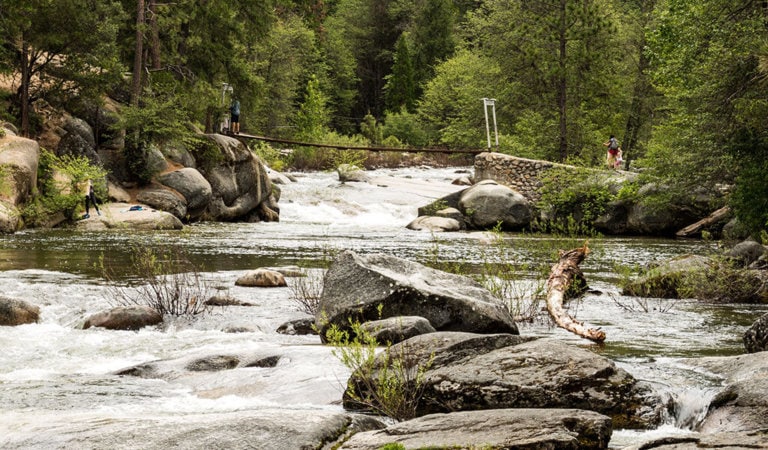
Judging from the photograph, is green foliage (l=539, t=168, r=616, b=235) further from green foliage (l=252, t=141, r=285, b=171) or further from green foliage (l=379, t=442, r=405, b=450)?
green foliage (l=379, t=442, r=405, b=450)

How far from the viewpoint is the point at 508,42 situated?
124ft

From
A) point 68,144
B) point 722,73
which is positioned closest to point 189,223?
point 68,144

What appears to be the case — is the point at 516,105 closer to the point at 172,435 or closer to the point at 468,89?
the point at 468,89

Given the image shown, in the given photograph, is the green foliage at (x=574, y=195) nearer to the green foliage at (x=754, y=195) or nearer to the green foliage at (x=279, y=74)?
the green foliage at (x=754, y=195)

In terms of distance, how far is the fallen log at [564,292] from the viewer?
8656mm

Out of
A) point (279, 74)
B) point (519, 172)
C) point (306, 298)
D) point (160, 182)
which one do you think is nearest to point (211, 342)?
point (306, 298)

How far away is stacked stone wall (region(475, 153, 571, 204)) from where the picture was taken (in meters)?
31.0

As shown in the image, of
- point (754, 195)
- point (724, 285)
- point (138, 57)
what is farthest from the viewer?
point (138, 57)

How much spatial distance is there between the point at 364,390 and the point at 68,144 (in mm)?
21788

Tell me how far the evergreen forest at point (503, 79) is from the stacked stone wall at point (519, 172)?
4.19 meters

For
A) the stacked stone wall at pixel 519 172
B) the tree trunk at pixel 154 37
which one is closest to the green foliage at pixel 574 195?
the stacked stone wall at pixel 519 172

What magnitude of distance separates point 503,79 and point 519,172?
9535 mm

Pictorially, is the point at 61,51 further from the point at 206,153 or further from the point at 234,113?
the point at 234,113

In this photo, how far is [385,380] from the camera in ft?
17.7
